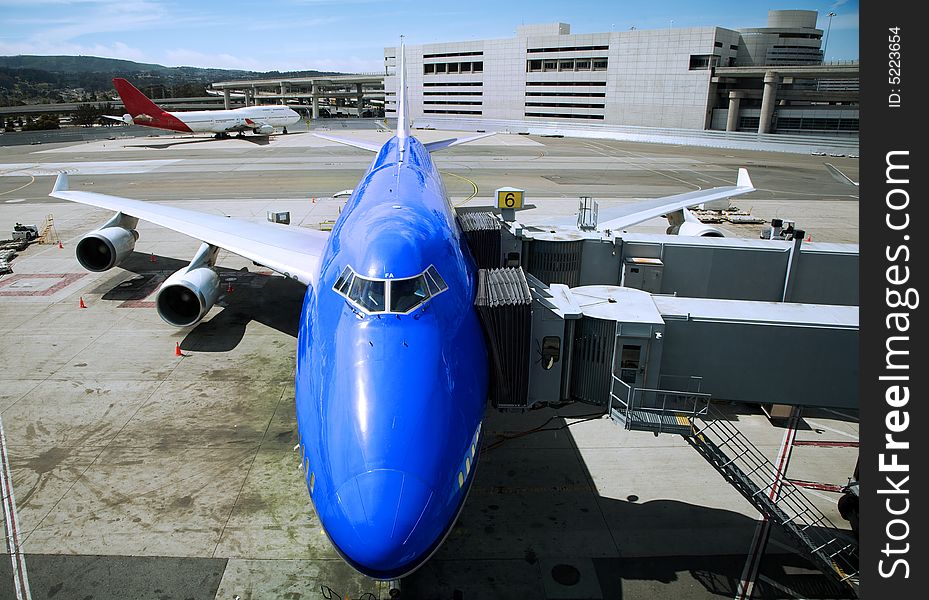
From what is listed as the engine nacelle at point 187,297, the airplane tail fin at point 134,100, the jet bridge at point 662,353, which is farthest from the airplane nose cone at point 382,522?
the airplane tail fin at point 134,100

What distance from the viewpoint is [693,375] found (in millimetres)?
11633

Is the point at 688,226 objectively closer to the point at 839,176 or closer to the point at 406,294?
the point at 406,294

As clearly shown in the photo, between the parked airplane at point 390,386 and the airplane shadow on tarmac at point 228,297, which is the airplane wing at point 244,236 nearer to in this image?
the airplane shadow on tarmac at point 228,297

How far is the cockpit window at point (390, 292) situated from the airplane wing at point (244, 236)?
21.9 feet

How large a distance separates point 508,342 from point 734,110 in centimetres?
10234

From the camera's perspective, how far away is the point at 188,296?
19.7 meters

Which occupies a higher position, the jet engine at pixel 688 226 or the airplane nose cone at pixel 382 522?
the jet engine at pixel 688 226

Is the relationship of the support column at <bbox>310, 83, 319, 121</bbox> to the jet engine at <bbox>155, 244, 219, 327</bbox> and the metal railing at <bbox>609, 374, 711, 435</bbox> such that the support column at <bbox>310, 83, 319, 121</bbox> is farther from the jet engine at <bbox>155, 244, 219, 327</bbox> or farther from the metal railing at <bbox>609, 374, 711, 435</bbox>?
the metal railing at <bbox>609, 374, 711, 435</bbox>

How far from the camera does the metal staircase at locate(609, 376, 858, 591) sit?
9164 millimetres

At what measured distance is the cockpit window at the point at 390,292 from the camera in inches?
368

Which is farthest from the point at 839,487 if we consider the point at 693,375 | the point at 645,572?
the point at 645,572

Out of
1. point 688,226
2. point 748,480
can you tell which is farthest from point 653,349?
point 688,226

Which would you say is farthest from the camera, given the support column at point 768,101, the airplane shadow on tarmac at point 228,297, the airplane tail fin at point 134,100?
the support column at point 768,101

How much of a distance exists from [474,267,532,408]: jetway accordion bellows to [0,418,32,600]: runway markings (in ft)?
28.1
